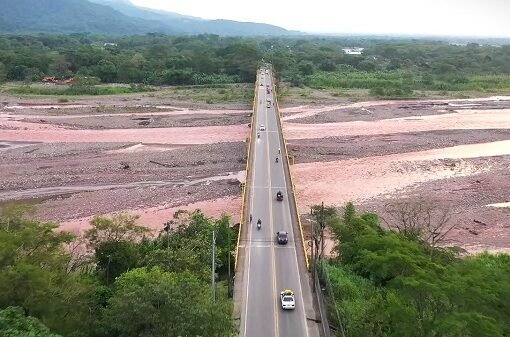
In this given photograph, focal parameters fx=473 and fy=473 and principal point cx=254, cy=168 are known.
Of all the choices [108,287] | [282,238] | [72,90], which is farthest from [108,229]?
[72,90]

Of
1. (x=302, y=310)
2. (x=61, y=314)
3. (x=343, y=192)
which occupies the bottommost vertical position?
(x=343, y=192)

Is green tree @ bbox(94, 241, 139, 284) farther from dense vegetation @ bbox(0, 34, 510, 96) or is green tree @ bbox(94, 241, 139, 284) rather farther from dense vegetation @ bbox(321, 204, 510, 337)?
dense vegetation @ bbox(0, 34, 510, 96)

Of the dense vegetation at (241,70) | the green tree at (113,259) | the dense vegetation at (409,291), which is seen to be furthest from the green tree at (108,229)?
the dense vegetation at (241,70)

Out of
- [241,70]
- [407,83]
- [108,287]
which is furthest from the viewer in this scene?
[241,70]

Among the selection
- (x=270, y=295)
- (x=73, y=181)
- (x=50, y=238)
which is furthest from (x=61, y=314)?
(x=73, y=181)

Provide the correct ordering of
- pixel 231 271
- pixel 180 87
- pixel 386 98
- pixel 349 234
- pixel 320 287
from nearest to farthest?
pixel 320 287 < pixel 231 271 < pixel 349 234 < pixel 386 98 < pixel 180 87

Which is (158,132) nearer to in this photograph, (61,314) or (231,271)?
(231,271)

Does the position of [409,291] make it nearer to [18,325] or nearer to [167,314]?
[167,314]
